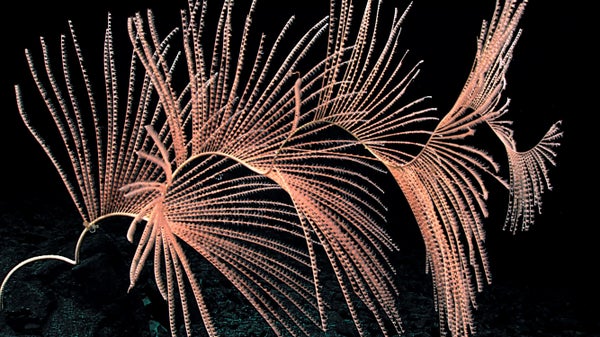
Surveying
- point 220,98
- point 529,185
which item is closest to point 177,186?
point 220,98

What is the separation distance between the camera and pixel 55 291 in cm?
165

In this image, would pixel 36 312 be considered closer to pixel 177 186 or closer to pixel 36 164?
pixel 177 186

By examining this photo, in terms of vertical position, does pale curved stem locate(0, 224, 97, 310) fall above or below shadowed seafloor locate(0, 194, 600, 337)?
above

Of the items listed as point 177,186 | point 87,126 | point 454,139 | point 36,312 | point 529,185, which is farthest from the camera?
point 87,126

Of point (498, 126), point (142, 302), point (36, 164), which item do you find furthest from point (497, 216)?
point (36, 164)

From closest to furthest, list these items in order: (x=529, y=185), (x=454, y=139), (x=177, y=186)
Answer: (x=177, y=186) → (x=454, y=139) → (x=529, y=185)

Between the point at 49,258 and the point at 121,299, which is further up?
the point at 49,258

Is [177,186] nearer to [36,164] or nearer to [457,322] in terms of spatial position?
[457,322]

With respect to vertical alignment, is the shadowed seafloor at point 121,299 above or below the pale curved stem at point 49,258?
below

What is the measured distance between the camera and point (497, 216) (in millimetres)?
2355

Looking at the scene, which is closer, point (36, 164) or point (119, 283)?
point (119, 283)

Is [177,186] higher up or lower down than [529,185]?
higher up

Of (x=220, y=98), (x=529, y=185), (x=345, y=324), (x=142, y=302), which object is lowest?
(x=345, y=324)

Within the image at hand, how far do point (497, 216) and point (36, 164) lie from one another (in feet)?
5.12
